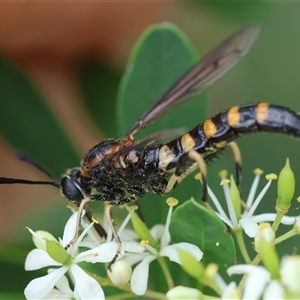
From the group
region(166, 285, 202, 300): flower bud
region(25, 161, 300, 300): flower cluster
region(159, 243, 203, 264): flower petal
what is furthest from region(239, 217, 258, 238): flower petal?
region(166, 285, 202, 300): flower bud

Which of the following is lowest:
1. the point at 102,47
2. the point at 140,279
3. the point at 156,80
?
the point at 140,279

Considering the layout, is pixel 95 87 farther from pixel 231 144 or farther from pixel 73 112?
pixel 231 144

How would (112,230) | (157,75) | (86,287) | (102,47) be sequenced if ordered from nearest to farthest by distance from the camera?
(86,287) → (112,230) → (157,75) → (102,47)

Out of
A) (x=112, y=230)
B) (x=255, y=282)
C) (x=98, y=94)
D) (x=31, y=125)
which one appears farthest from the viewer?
(x=98, y=94)

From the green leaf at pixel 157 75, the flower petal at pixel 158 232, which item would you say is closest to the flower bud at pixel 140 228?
the flower petal at pixel 158 232

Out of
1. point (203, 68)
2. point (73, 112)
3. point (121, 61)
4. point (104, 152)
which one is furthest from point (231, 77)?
point (104, 152)

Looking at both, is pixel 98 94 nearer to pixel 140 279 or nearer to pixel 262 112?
pixel 262 112

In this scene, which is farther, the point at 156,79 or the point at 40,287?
the point at 156,79

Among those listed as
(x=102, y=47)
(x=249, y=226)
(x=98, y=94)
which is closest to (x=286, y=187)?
(x=249, y=226)
